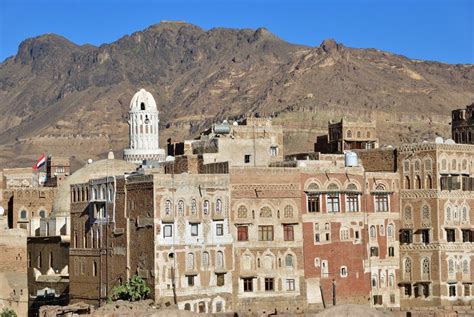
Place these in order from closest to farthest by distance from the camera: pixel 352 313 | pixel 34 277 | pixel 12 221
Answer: pixel 352 313
pixel 34 277
pixel 12 221

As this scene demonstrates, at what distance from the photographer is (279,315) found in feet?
189

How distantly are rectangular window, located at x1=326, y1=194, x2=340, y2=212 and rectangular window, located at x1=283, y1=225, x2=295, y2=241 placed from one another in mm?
2786

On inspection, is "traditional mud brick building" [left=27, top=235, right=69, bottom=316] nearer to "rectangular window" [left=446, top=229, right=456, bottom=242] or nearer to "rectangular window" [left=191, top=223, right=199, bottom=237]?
"rectangular window" [left=191, top=223, right=199, bottom=237]

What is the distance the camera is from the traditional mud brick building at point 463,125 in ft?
388

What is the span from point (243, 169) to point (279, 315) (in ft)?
61.6

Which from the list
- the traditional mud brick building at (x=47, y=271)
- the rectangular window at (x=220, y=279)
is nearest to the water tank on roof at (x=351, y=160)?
the rectangular window at (x=220, y=279)

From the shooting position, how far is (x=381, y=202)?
80750 mm

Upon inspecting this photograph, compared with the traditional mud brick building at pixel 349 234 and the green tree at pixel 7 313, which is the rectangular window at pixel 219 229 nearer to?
the traditional mud brick building at pixel 349 234

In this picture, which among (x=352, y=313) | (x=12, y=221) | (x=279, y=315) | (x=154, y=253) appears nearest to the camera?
(x=352, y=313)

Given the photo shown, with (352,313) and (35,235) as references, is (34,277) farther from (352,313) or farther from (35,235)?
(352,313)

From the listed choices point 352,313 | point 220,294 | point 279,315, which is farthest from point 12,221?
point 352,313

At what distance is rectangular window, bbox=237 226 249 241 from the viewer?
75.4 m

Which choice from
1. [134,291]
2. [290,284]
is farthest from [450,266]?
[134,291]

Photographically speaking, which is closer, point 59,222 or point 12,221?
point 59,222
